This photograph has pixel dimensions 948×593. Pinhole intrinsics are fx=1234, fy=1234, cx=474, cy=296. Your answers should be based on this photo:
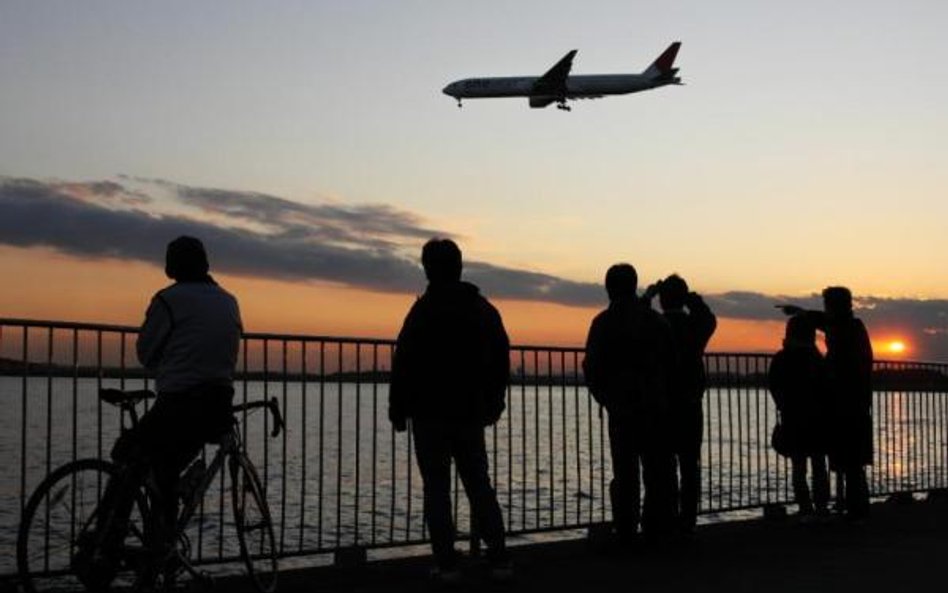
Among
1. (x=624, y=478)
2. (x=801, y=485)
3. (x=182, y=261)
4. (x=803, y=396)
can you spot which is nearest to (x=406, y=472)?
(x=801, y=485)

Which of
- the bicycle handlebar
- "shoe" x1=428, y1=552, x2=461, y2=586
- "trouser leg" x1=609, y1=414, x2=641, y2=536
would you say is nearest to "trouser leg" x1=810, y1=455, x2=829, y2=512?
"trouser leg" x1=609, y1=414, x2=641, y2=536

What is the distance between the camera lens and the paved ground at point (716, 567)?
6688mm

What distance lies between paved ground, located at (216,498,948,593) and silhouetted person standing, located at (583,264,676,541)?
1.54 feet

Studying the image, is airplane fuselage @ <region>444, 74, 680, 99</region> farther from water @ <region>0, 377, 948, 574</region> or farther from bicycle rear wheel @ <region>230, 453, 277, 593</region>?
bicycle rear wheel @ <region>230, 453, 277, 593</region>

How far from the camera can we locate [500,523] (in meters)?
6.76

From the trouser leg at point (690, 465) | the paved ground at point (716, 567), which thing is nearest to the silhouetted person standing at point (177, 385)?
the paved ground at point (716, 567)

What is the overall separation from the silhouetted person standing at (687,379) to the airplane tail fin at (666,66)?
73.8m

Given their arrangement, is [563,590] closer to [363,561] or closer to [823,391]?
[363,561]

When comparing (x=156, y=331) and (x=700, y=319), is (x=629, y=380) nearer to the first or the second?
(x=700, y=319)

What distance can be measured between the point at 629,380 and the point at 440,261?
1965 millimetres

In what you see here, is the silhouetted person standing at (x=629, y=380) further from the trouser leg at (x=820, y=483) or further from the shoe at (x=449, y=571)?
the trouser leg at (x=820, y=483)

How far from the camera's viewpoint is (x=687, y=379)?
28.8 feet

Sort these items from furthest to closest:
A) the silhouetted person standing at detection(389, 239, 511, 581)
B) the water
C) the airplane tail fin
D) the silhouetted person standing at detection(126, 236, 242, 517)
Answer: the airplane tail fin < the water < the silhouetted person standing at detection(389, 239, 511, 581) < the silhouetted person standing at detection(126, 236, 242, 517)

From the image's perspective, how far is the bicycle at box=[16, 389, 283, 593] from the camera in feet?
18.3
